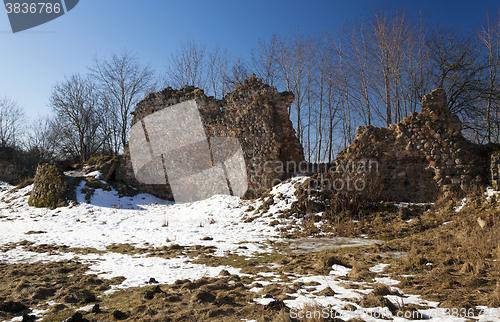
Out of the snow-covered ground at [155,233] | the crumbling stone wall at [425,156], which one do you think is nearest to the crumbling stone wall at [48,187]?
the snow-covered ground at [155,233]

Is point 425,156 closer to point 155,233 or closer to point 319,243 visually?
point 319,243

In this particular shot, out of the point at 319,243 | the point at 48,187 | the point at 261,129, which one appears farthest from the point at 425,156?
the point at 48,187

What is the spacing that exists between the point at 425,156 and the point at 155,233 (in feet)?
25.5

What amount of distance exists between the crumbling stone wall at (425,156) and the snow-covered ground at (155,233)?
2.33m

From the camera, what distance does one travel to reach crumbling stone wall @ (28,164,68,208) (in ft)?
38.9

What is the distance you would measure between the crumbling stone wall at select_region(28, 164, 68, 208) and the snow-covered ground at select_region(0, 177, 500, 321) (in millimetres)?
458

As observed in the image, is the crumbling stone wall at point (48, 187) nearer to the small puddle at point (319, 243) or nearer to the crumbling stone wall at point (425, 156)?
the small puddle at point (319, 243)

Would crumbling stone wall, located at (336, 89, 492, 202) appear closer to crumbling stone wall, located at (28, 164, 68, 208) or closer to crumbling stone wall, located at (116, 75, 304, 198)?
crumbling stone wall, located at (116, 75, 304, 198)

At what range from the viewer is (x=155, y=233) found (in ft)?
24.5

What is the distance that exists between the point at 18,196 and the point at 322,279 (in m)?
15.6

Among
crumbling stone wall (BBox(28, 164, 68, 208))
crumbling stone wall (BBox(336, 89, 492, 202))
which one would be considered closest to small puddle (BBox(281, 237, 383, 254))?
crumbling stone wall (BBox(336, 89, 492, 202))

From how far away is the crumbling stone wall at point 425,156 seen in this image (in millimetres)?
7207

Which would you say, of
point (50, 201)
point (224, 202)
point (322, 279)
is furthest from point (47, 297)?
point (50, 201)

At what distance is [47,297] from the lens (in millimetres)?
3070
